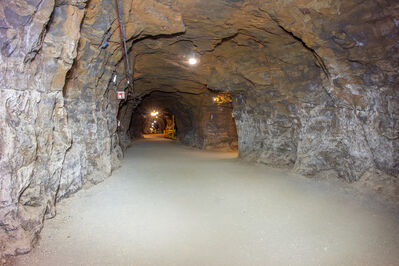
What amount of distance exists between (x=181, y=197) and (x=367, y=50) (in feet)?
18.2

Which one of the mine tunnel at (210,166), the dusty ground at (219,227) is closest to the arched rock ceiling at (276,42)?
the mine tunnel at (210,166)

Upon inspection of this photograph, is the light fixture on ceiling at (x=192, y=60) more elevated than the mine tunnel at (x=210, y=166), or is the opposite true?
the light fixture on ceiling at (x=192, y=60)

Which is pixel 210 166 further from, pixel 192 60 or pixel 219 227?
pixel 219 227

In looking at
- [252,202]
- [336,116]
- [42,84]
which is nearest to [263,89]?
[336,116]

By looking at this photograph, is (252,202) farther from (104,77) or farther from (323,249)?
(104,77)

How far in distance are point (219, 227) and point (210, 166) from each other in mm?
5794

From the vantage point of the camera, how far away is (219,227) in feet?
14.5

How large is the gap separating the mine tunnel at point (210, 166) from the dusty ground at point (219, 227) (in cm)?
3

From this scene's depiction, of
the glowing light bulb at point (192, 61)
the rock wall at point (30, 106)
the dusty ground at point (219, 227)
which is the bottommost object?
the dusty ground at point (219, 227)

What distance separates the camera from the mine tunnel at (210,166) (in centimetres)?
362

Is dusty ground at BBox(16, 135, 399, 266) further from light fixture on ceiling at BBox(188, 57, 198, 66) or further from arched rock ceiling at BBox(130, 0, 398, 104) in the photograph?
light fixture on ceiling at BBox(188, 57, 198, 66)

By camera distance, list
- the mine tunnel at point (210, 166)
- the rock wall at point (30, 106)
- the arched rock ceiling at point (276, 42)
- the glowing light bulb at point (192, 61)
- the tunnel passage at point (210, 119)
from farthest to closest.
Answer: the tunnel passage at point (210, 119)
the glowing light bulb at point (192, 61)
the arched rock ceiling at point (276, 42)
the mine tunnel at point (210, 166)
the rock wall at point (30, 106)

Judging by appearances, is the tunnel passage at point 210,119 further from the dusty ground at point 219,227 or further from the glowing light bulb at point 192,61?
the dusty ground at point 219,227

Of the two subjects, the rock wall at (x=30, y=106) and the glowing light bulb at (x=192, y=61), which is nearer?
the rock wall at (x=30, y=106)
